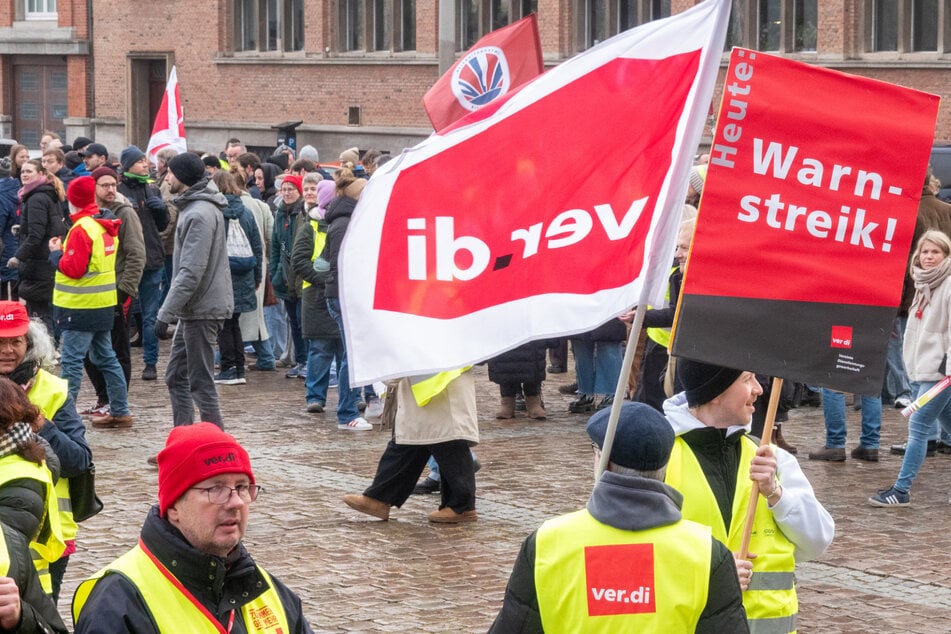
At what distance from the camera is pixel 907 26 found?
25719 mm

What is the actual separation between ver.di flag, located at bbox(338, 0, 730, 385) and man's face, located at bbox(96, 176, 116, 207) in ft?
27.7

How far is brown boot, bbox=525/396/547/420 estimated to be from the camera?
42.7 ft

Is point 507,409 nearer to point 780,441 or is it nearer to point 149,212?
point 780,441

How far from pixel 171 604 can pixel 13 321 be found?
316 centimetres

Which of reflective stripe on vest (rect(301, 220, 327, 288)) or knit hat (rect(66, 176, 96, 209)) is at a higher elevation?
knit hat (rect(66, 176, 96, 209))

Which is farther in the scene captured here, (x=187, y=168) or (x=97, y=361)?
(x=97, y=361)

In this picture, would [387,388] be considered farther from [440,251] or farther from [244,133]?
[244,133]

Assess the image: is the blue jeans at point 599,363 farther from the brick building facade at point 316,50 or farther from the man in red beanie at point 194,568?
the brick building facade at point 316,50

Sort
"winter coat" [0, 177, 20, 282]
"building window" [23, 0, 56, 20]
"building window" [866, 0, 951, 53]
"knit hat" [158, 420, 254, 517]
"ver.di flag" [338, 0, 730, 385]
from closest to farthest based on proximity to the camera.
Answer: "knit hat" [158, 420, 254, 517] < "ver.di flag" [338, 0, 730, 385] < "winter coat" [0, 177, 20, 282] < "building window" [866, 0, 951, 53] < "building window" [23, 0, 56, 20]

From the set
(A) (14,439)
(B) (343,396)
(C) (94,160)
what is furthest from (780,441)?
(C) (94,160)

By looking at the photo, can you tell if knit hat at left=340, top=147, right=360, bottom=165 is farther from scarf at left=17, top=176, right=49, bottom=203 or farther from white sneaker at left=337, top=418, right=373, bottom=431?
white sneaker at left=337, top=418, right=373, bottom=431

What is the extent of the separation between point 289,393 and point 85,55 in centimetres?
2803

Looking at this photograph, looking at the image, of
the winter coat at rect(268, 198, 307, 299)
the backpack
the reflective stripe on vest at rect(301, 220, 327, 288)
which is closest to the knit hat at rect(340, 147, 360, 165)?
the winter coat at rect(268, 198, 307, 299)

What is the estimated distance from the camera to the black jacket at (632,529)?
3623 mm
